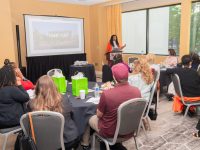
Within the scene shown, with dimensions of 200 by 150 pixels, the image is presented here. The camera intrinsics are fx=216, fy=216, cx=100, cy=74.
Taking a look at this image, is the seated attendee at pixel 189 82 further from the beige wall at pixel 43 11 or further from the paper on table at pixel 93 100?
the beige wall at pixel 43 11

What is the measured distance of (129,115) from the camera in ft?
6.66

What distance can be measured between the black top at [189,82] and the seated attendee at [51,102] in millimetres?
2161

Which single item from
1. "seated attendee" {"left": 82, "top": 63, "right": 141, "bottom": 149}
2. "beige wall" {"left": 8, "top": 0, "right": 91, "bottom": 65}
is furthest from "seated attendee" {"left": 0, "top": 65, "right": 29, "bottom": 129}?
"beige wall" {"left": 8, "top": 0, "right": 91, "bottom": 65}

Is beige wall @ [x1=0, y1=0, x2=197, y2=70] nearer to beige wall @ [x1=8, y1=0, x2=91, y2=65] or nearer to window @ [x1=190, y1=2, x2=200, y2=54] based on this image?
beige wall @ [x1=8, y1=0, x2=91, y2=65]

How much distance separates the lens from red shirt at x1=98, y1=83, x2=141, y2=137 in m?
1.98

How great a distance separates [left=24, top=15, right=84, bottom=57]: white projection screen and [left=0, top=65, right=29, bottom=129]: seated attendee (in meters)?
4.45

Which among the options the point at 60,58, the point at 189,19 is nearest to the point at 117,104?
the point at 189,19

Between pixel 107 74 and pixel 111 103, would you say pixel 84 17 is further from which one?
pixel 111 103

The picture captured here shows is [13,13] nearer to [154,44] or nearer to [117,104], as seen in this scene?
[154,44]

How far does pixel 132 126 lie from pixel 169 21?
568cm

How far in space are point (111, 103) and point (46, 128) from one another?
2.00 ft

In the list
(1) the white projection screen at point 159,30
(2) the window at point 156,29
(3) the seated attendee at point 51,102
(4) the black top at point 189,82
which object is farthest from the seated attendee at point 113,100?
(1) the white projection screen at point 159,30

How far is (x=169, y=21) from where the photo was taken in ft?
22.9

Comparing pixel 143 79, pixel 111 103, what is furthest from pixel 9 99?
pixel 143 79
